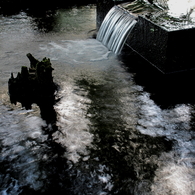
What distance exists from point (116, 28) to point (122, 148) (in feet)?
17.3

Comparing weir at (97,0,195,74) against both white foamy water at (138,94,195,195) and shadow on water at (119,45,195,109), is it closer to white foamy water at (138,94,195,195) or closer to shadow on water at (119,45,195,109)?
shadow on water at (119,45,195,109)

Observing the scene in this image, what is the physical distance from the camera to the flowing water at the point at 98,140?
14.2ft

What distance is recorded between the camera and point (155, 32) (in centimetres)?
742

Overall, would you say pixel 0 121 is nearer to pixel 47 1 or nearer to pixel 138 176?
pixel 138 176

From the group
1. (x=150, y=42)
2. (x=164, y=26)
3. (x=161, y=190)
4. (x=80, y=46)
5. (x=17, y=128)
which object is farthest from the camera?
(x=80, y=46)

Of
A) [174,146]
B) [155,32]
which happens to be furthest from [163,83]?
[174,146]

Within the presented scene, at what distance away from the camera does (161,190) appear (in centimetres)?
420

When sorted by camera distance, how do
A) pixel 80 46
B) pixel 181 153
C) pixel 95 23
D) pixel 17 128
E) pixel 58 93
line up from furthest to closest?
pixel 95 23 → pixel 80 46 → pixel 58 93 → pixel 17 128 → pixel 181 153

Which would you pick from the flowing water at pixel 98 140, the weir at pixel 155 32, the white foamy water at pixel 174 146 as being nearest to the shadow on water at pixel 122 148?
the flowing water at pixel 98 140

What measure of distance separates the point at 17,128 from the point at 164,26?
4477 millimetres

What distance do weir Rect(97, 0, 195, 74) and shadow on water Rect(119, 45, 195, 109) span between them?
0.18m

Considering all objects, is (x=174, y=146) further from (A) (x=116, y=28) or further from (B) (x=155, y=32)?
(A) (x=116, y=28)

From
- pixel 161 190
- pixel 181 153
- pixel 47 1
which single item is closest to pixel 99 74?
pixel 181 153

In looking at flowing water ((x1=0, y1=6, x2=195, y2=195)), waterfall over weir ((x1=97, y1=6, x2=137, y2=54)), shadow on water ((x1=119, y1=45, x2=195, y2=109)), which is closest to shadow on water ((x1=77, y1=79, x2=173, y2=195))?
flowing water ((x1=0, y1=6, x2=195, y2=195))
